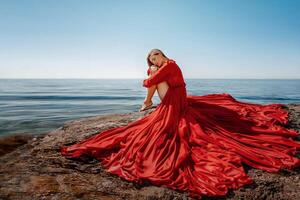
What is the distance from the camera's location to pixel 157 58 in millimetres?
5785

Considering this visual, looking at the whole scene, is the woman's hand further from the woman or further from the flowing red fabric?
the flowing red fabric

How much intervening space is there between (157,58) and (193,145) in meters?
1.93

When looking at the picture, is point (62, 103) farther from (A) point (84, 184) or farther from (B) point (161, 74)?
(A) point (84, 184)

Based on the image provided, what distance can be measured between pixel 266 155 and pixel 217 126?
1.09 metres

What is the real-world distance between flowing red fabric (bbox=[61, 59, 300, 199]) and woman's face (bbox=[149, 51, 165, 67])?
0.22m

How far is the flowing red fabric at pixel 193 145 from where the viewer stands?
4.29 metres

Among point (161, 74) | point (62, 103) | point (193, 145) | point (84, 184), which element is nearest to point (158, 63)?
point (161, 74)

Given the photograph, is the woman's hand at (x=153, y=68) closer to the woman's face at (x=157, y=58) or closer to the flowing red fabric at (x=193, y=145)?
the woman's face at (x=157, y=58)

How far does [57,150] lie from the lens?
5.61 meters

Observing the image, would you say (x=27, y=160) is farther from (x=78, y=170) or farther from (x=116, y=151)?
(x=116, y=151)

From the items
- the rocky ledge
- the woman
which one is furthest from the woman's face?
the rocky ledge

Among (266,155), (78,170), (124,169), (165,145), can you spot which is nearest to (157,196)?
(124,169)

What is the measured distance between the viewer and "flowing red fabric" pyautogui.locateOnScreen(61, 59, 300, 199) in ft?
14.1

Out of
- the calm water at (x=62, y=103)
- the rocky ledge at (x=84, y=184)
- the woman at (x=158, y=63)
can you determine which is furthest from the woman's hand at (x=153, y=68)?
Answer: the calm water at (x=62, y=103)
